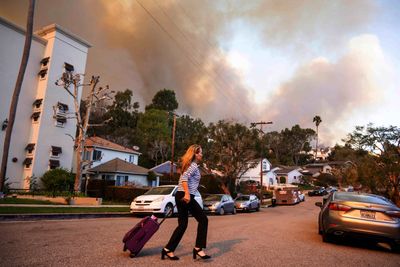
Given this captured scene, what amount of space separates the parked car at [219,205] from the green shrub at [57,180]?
43.0 feet

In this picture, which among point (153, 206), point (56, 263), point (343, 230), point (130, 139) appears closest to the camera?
point (56, 263)

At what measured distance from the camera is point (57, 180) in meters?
27.4

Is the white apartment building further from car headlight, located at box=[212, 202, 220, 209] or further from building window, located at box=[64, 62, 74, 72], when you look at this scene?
car headlight, located at box=[212, 202, 220, 209]

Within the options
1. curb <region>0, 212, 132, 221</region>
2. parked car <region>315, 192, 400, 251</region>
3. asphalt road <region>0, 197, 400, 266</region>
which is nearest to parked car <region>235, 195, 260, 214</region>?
curb <region>0, 212, 132, 221</region>

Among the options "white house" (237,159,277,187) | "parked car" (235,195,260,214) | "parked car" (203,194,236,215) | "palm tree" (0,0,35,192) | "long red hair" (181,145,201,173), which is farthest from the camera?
"white house" (237,159,277,187)

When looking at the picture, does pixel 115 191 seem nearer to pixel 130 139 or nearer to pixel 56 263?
pixel 56 263

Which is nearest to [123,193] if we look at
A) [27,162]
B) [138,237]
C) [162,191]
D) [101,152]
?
[27,162]

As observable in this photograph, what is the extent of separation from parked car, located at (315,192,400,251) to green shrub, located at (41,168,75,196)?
24401 millimetres

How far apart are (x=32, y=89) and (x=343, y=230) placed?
3233 cm

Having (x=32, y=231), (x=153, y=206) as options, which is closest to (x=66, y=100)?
(x=153, y=206)

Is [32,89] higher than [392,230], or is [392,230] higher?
[32,89]

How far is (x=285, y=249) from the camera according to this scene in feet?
22.0

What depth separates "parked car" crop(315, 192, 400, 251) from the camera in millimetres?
6980

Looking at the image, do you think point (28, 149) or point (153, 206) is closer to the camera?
point (153, 206)
